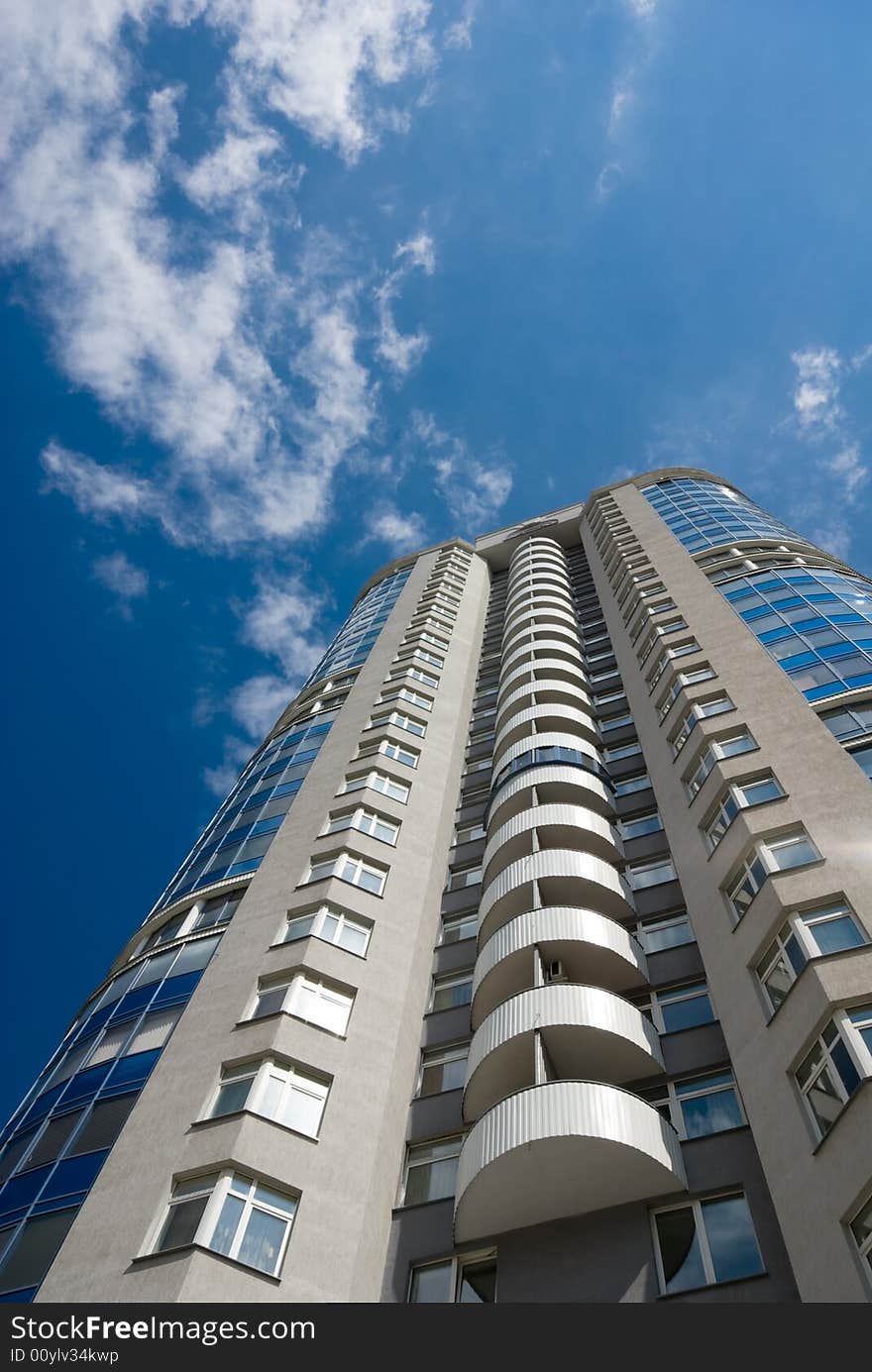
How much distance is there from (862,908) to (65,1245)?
15.3 m

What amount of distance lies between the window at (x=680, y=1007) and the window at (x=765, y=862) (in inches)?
84.1

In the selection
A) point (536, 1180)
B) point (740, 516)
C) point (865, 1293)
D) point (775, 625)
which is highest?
point (740, 516)

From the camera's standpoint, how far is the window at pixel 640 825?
27608 millimetres

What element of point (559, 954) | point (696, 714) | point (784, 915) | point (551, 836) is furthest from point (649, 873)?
point (784, 915)

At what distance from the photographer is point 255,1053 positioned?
62.9ft

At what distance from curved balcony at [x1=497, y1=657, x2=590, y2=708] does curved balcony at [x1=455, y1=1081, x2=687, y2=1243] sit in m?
21.2

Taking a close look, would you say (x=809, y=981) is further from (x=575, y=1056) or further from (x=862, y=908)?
(x=575, y=1056)

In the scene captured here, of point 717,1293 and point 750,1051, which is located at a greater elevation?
point 750,1051

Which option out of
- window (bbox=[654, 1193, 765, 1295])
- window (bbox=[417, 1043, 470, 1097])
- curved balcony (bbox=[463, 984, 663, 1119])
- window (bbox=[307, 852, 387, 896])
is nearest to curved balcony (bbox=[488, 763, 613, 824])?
window (bbox=[307, 852, 387, 896])

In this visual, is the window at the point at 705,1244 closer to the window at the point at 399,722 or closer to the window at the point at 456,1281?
the window at the point at 456,1281

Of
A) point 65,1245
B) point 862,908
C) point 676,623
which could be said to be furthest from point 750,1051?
point 676,623

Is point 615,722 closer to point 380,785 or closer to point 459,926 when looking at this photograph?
point 380,785

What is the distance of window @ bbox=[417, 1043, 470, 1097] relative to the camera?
2092 cm

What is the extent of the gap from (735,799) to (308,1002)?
11.2 metres
